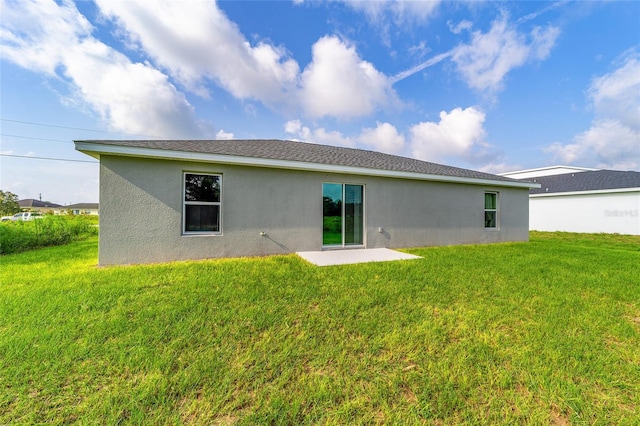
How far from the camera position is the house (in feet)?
18.7

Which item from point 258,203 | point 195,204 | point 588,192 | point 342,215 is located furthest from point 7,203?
point 588,192

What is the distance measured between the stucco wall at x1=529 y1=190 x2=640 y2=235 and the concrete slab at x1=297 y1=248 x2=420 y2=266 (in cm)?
1824

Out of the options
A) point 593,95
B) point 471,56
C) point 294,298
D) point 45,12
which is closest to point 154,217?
point 294,298

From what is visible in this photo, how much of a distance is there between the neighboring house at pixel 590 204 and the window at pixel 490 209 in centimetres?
1218

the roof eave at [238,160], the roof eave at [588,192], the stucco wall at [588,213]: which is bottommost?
the stucco wall at [588,213]

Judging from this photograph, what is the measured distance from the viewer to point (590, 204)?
16.3 metres

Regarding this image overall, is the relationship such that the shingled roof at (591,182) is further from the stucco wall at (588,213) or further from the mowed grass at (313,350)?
the mowed grass at (313,350)

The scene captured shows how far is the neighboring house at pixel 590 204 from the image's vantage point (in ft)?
48.8

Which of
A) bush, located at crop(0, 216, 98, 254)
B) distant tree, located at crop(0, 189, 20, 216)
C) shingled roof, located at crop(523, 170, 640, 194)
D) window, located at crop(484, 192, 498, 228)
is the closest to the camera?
bush, located at crop(0, 216, 98, 254)

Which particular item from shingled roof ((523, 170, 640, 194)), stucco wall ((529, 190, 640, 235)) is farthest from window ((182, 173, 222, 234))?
stucco wall ((529, 190, 640, 235))

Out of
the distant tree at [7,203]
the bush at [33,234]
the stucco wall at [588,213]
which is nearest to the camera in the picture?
the bush at [33,234]

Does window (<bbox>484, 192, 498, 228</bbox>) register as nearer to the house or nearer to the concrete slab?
the house

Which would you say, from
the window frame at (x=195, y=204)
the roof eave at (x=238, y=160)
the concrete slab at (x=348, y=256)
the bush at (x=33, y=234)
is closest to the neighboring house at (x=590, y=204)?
the roof eave at (x=238, y=160)

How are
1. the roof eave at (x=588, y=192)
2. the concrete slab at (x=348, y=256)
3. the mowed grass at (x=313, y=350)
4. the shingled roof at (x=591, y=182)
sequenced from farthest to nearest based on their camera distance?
1. the shingled roof at (x=591, y=182)
2. the roof eave at (x=588, y=192)
3. the concrete slab at (x=348, y=256)
4. the mowed grass at (x=313, y=350)
